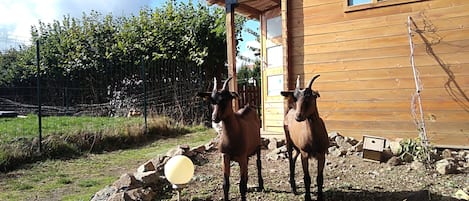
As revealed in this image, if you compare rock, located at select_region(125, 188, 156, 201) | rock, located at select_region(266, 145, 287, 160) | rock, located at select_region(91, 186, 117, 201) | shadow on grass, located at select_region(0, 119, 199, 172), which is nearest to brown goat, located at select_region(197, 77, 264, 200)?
rock, located at select_region(125, 188, 156, 201)

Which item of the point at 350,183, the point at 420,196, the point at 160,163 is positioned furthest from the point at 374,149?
the point at 160,163

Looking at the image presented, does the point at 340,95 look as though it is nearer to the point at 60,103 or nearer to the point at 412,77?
the point at 412,77

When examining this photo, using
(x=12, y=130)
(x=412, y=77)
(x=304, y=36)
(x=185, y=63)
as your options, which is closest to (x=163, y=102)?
(x=185, y=63)

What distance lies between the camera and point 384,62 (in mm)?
6246

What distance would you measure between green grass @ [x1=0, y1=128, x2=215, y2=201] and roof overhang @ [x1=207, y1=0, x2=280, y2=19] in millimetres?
3455

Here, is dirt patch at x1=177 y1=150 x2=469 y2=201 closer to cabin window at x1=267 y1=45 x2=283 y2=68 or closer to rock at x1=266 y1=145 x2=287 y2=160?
rock at x1=266 y1=145 x2=287 y2=160

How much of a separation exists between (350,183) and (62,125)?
7.10 metres

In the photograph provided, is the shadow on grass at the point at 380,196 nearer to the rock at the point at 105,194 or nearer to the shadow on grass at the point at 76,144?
the rock at the point at 105,194

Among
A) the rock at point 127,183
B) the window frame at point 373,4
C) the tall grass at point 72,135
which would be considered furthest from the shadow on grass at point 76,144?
the window frame at point 373,4

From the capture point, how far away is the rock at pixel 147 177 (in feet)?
14.7

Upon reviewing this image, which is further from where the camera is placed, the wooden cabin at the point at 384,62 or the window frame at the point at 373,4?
the window frame at the point at 373,4

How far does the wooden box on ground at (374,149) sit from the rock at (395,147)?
0.52 feet

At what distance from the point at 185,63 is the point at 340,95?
24.2 ft

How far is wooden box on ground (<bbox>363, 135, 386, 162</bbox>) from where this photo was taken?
5.61 metres
